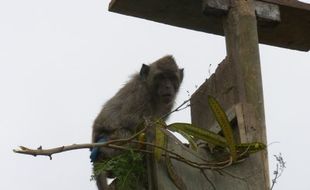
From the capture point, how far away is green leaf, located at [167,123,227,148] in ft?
22.9

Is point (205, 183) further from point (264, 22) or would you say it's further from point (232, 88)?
point (264, 22)

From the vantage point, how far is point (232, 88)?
7695mm

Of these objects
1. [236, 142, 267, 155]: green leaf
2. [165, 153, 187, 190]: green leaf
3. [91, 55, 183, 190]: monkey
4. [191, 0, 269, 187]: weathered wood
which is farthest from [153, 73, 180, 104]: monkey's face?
[165, 153, 187, 190]: green leaf

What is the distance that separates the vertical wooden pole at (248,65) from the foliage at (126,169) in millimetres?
1024

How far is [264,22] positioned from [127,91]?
282cm

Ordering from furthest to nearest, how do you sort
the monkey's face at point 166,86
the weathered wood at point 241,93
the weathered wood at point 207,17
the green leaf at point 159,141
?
1. the monkey's face at point 166,86
2. the weathered wood at point 207,17
3. the weathered wood at point 241,93
4. the green leaf at point 159,141

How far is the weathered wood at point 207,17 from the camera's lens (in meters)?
8.27

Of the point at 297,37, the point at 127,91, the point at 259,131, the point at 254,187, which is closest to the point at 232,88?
the point at 259,131

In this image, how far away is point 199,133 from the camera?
703 centimetres

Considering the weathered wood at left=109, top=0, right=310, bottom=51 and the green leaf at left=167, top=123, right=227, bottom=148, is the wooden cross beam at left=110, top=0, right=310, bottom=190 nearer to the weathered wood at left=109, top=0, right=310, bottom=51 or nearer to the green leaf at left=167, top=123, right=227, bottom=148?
the weathered wood at left=109, top=0, right=310, bottom=51

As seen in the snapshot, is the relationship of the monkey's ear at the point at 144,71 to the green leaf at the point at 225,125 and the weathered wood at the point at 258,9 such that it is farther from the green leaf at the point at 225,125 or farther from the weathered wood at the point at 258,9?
the green leaf at the point at 225,125

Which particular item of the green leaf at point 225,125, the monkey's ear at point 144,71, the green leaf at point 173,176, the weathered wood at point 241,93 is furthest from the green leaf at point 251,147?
the monkey's ear at point 144,71

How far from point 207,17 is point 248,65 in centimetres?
92

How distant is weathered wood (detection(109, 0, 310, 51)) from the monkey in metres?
1.84
